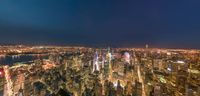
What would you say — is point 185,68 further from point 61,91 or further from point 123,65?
point 61,91

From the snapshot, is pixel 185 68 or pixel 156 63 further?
pixel 156 63

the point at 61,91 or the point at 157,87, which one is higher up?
the point at 61,91

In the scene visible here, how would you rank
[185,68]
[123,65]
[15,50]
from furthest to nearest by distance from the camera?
[15,50], [123,65], [185,68]

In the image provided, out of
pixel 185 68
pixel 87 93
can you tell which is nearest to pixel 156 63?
pixel 185 68

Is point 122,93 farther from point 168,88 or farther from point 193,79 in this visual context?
point 193,79

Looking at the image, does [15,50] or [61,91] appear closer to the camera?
[61,91]

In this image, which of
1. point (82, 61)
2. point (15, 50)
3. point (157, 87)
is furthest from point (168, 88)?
point (15, 50)

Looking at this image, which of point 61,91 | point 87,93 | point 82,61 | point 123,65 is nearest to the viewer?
point 61,91

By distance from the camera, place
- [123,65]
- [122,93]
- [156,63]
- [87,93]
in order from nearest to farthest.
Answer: [87,93] < [122,93] < [156,63] < [123,65]

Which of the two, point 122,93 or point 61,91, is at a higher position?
point 61,91
